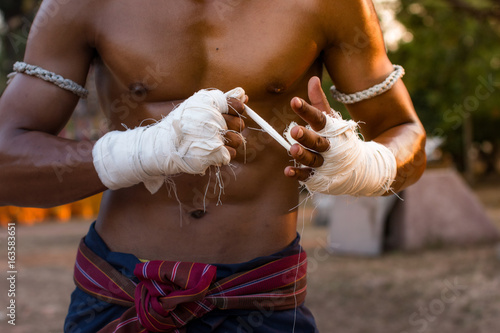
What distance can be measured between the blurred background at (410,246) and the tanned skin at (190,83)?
2.52m

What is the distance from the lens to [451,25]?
23.4ft

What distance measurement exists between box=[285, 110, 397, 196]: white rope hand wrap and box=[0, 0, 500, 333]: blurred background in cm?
298

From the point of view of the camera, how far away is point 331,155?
1397 millimetres

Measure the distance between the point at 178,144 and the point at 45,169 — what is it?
411 millimetres

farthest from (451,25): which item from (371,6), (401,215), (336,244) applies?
(371,6)

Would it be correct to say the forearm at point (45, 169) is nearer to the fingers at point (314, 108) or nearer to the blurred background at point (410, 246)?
the fingers at point (314, 108)

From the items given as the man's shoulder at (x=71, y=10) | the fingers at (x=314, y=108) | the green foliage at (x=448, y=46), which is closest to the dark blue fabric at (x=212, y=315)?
the fingers at (x=314, y=108)

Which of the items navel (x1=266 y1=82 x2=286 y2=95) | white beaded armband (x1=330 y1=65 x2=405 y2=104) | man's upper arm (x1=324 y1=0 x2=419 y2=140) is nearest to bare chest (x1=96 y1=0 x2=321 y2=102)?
navel (x1=266 y1=82 x2=286 y2=95)

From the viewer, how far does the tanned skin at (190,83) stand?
66.7 inches

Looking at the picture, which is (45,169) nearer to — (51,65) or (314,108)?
(51,65)

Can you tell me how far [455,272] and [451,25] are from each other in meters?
3.18

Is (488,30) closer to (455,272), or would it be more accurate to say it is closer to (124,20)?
(455,272)

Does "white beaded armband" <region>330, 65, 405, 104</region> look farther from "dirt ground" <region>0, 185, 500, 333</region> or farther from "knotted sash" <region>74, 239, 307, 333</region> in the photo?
"dirt ground" <region>0, 185, 500, 333</region>

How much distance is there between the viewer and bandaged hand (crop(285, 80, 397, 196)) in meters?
1.32
